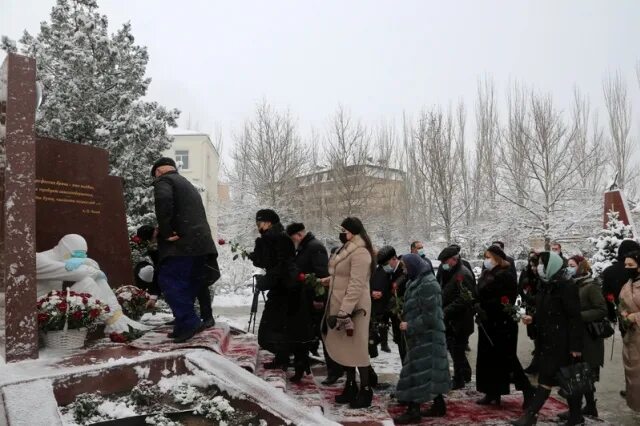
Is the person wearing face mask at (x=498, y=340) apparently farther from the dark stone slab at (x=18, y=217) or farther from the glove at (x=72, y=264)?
the dark stone slab at (x=18, y=217)

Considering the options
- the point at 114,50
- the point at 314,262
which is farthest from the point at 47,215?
the point at 114,50

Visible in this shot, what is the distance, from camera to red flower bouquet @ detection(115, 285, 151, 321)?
6309 millimetres

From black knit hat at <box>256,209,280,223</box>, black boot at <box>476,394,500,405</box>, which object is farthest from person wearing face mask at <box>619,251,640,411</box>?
black knit hat at <box>256,209,280,223</box>

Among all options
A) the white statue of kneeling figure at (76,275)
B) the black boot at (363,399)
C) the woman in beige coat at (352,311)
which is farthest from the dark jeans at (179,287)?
the black boot at (363,399)

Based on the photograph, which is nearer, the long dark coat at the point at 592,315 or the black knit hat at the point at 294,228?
the long dark coat at the point at 592,315

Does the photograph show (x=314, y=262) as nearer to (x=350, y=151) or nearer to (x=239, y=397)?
(x=239, y=397)

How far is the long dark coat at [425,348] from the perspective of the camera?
512cm

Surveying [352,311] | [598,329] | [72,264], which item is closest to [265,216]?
[352,311]

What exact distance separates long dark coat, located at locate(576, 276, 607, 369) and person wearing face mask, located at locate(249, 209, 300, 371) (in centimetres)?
292

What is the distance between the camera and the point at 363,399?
5000 mm

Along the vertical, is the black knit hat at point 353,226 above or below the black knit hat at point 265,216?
below

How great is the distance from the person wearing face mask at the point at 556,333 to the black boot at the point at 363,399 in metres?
1.34

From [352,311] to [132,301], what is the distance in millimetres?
2928

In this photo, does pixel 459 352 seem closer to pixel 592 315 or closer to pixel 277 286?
pixel 592 315
